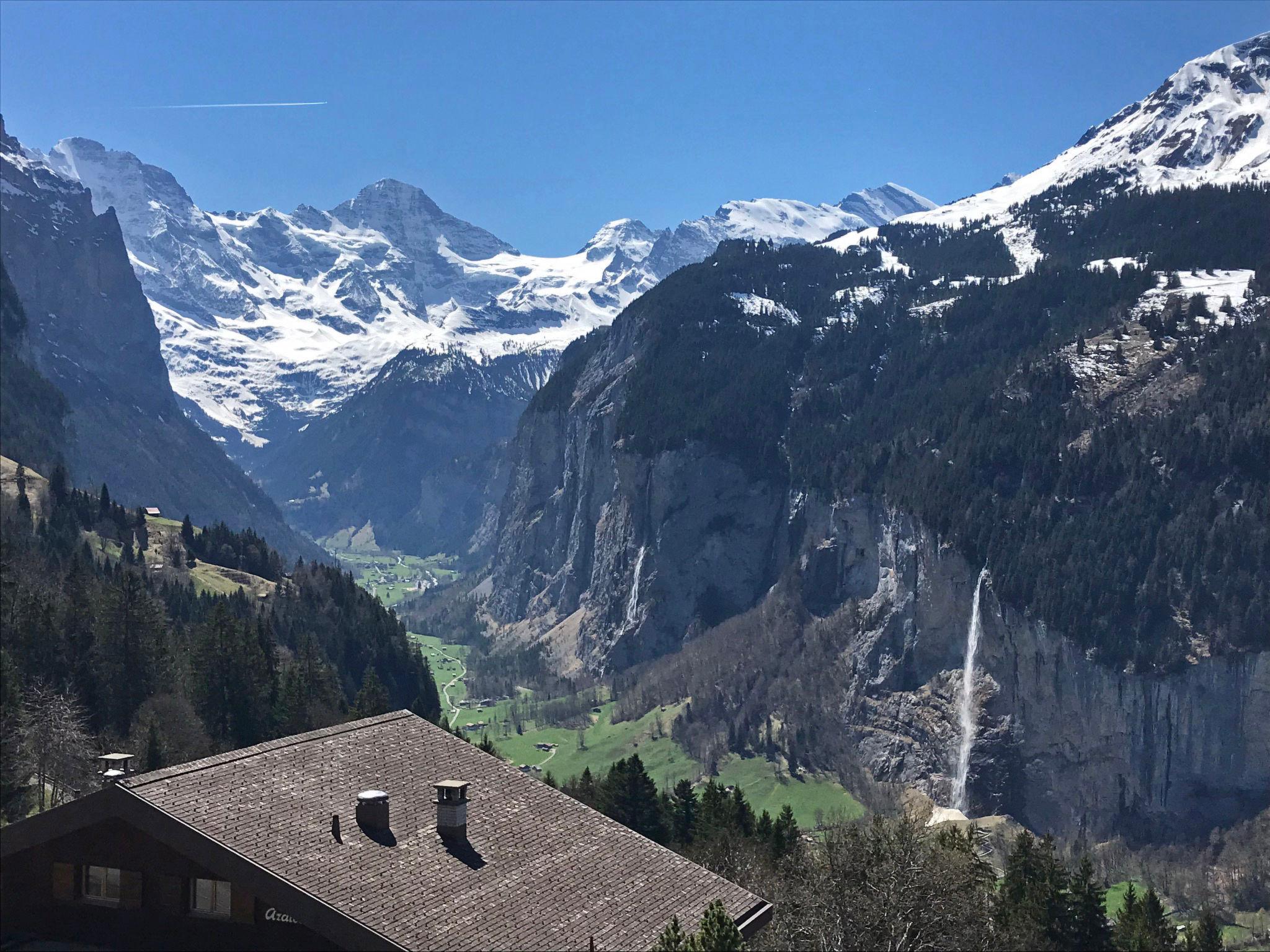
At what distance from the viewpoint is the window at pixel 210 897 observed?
36.2 meters

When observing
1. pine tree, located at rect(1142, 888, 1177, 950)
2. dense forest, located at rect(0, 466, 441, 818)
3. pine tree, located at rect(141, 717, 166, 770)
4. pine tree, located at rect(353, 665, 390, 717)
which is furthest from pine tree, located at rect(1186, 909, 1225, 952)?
pine tree, located at rect(353, 665, 390, 717)

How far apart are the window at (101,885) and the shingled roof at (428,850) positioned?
2.38 metres

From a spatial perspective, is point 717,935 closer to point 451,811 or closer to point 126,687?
point 451,811

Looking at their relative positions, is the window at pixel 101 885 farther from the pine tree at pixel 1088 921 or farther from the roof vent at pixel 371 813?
the pine tree at pixel 1088 921

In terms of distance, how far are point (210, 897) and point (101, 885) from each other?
131 inches

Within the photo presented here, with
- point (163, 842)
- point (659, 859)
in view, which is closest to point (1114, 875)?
point (659, 859)

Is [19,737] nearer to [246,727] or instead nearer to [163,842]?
[246,727]

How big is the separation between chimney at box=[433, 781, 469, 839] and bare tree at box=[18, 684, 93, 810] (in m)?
49.3

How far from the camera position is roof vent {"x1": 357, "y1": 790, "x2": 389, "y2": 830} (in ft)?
125

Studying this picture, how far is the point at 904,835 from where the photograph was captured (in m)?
64.4

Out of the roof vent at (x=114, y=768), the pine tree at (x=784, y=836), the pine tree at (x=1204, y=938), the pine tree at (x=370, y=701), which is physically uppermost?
the roof vent at (x=114, y=768)

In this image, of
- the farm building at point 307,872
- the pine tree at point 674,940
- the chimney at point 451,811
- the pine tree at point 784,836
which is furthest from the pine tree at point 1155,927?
the chimney at point 451,811

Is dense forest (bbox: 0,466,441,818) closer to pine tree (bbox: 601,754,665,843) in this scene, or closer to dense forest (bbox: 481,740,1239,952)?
dense forest (bbox: 481,740,1239,952)

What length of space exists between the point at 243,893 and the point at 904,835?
3733 centimetres
